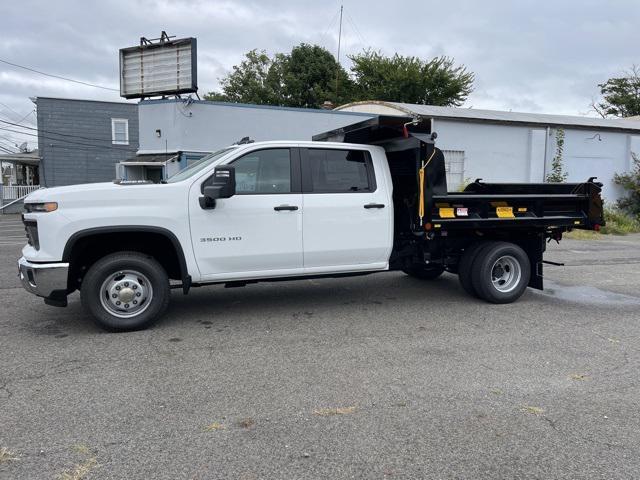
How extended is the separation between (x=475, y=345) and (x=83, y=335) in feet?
13.2

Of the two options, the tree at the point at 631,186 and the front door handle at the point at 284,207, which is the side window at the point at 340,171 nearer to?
the front door handle at the point at 284,207

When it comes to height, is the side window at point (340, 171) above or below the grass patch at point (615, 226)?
above

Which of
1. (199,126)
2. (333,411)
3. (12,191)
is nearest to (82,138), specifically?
(12,191)

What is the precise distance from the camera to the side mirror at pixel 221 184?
5.34 metres

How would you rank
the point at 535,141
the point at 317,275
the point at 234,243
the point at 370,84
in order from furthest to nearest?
the point at 370,84, the point at 535,141, the point at 317,275, the point at 234,243

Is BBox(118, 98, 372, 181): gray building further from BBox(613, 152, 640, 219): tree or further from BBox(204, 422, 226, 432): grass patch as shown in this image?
BBox(204, 422, 226, 432): grass patch

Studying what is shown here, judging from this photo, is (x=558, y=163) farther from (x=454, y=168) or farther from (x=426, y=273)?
(x=426, y=273)

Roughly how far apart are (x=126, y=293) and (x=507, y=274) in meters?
4.90

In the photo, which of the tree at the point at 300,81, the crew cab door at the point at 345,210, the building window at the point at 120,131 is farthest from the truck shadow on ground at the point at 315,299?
the tree at the point at 300,81

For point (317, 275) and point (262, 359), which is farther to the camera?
point (317, 275)

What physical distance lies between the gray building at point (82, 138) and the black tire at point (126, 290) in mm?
24253

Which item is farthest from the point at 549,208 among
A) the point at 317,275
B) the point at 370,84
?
the point at 370,84

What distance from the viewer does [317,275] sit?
20.6 ft

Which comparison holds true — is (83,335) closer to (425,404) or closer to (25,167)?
(425,404)
